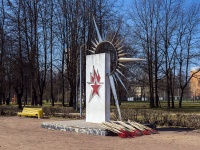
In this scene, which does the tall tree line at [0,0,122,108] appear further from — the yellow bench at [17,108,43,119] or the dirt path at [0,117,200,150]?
the dirt path at [0,117,200,150]

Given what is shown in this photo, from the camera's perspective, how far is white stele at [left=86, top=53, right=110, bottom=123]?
52.1ft

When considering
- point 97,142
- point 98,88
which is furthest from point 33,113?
point 97,142

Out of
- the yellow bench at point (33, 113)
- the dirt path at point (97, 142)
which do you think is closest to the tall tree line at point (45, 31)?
the yellow bench at point (33, 113)

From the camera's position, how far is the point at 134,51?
4044 centimetres

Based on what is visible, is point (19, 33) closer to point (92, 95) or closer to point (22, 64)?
point (22, 64)

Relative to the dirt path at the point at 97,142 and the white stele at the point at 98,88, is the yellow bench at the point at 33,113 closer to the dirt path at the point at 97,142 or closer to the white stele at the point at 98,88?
the white stele at the point at 98,88

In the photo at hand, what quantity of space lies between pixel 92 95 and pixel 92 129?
274cm

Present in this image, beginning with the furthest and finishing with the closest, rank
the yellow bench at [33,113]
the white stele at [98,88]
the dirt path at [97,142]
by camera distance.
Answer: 1. the yellow bench at [33,113]
2. the white stele at [98,88]
3. the dirt path at [97,142]

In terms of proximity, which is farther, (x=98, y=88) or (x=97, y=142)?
(x=98, y=88)

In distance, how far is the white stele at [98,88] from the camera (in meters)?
15.9

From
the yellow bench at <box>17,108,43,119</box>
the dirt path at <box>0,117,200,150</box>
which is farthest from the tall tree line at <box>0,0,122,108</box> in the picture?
the dirt path at <box>0,117,200,150</box>

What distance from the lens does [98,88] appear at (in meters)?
16.2

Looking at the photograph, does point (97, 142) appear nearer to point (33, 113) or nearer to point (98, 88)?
point (98, 88)

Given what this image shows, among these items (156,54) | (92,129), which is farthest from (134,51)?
(92,129)
